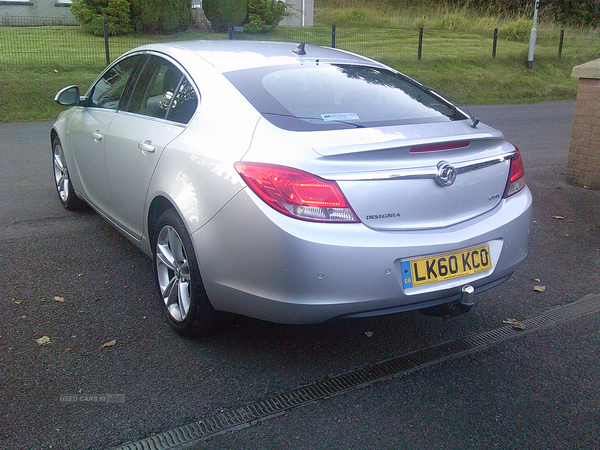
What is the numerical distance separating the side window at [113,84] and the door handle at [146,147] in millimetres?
800

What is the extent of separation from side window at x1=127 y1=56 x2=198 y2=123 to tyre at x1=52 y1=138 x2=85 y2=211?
1622 mm

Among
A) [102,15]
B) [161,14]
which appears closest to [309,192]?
[161,14]

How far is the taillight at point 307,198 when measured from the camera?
109 inches

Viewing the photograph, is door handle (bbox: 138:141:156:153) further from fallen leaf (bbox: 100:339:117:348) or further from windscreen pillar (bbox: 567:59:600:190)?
windscreen pillar (bbox: 567:59:600:190)

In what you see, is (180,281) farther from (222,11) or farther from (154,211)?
(222,11)

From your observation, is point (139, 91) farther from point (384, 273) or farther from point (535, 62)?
point (535, 62)

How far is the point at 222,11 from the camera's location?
81.9ft

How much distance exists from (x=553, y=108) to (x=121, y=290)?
47.7 feet

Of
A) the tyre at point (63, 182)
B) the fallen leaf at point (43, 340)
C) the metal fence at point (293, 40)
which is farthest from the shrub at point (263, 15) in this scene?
the fallen leaf at point (43, 340)

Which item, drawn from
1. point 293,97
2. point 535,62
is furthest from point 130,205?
point 535,62

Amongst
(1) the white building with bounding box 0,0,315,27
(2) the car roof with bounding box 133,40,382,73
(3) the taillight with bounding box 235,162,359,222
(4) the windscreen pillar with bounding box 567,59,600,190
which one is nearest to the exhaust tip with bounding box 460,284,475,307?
(3) the taillight with bounding box 235,162,359,222

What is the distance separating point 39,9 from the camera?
26422 millimetres

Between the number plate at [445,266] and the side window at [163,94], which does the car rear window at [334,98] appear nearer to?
the side window at [163,94]

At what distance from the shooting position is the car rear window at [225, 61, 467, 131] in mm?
3219
